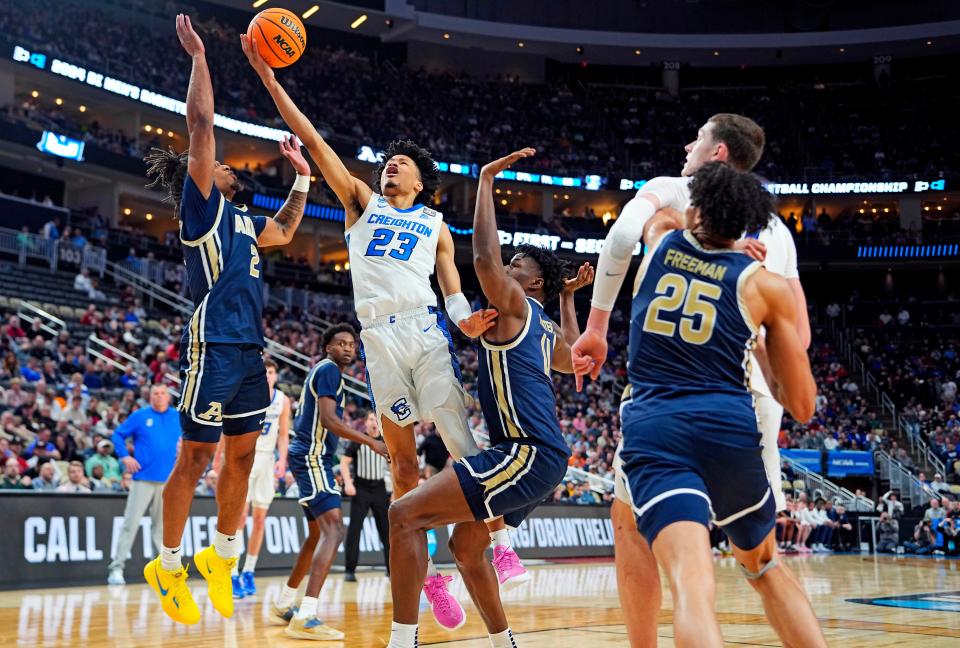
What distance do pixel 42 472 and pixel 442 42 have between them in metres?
32.3

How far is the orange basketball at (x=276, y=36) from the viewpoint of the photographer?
5574mm

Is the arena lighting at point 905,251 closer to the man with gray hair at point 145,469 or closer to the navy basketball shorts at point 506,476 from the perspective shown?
the man with gray hair at point 145,469

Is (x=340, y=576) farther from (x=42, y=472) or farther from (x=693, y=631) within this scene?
(x=693, y=631)

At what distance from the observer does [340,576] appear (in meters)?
12.0

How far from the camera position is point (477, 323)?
183 inches

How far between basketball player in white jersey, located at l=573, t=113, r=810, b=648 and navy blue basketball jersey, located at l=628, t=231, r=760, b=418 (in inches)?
22.6

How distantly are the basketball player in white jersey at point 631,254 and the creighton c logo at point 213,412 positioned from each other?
2.33m

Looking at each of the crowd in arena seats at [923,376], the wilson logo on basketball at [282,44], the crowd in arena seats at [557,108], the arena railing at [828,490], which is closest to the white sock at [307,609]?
the wilson logo on basketball at [282,44]

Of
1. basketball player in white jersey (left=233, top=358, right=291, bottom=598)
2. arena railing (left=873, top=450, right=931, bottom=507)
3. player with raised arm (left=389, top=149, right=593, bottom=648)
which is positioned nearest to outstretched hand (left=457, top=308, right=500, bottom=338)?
player with raised arm (left=389, top=149, right=593, bottom=648)

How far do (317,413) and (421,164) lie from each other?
111 inches

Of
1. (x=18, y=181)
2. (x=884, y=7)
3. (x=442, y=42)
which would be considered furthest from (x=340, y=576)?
(x=884, y=7)

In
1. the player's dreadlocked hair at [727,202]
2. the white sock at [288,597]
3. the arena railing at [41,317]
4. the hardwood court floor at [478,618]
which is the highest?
the arena railing at [41,317]

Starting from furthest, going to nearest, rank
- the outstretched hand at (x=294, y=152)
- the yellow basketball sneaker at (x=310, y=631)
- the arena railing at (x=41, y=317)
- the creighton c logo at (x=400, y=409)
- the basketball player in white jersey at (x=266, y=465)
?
1. the arena railing at (x=41, y=317)
2. the basketball player in white jersey at (x=266, y=465)
3. the yellow basketball sneaker at (x=310, y=631)
4. the outstretched hand at (x=294, y=152)
5. the creighton c logo at (x=400, y=409)

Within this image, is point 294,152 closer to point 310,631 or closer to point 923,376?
point 310,631
